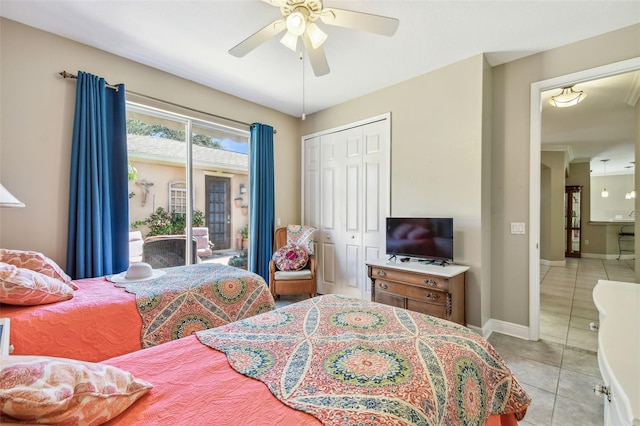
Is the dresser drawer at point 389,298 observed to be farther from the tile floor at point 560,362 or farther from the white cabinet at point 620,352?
the white cabinet at point 620,352

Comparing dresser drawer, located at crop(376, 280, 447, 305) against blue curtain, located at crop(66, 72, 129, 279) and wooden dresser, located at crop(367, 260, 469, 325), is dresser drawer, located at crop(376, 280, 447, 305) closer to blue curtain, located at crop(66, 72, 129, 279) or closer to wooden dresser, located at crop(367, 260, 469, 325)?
wooden dresser, located at crop(367, 260, 469, 325)

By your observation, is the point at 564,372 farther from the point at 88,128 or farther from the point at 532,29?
the point at 88,128

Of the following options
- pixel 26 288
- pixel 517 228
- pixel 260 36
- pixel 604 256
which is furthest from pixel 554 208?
pixel 26 288

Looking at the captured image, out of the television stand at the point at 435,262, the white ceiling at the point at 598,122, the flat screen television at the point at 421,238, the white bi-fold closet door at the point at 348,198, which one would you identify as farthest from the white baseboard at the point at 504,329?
the white ceiling at the point at 598,122

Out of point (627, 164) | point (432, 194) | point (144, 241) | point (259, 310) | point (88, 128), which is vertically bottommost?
point (259, 310)

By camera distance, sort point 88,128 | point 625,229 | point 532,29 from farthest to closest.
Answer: point 625,229
point 88,128
point 532,29

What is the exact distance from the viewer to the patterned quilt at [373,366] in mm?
850

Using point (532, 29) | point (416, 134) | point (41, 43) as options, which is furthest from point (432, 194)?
point (41, 43)

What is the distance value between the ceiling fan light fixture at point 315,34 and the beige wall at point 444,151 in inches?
67.4

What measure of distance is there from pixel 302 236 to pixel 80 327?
266 centimetres

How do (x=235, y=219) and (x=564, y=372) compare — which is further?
(x=235, y=219)

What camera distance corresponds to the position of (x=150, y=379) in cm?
99

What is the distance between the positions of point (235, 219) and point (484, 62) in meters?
3.45

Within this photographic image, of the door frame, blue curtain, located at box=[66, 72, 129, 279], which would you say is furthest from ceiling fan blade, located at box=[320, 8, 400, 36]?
blue curtain, located at box=[66, 72, 129, 279]
